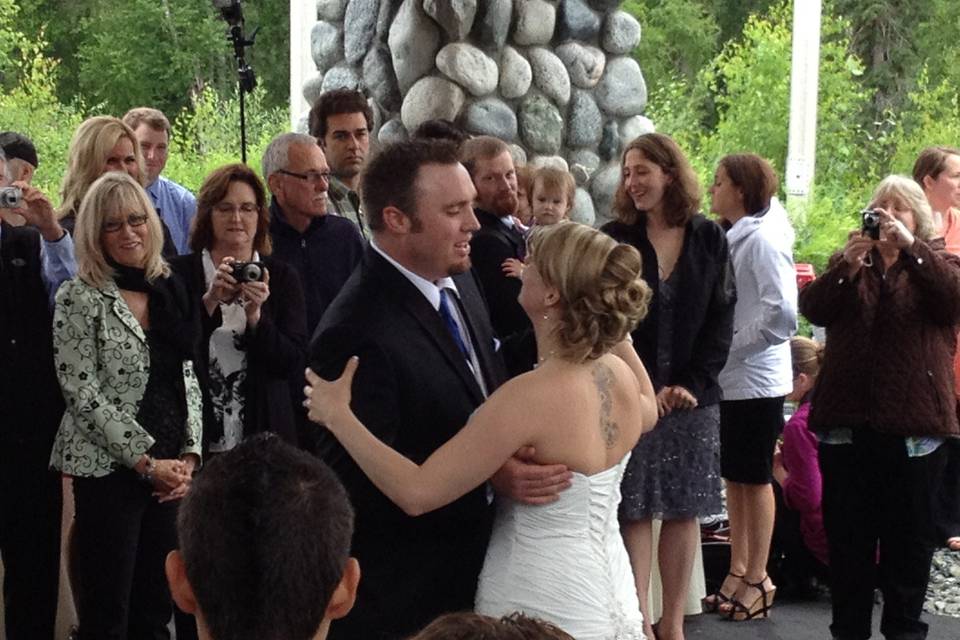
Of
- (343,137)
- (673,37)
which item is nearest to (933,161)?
(343,137)

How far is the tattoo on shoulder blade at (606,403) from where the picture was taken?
10.5ft

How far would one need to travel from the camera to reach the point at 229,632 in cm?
189

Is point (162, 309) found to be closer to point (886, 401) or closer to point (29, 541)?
point (29, 541)

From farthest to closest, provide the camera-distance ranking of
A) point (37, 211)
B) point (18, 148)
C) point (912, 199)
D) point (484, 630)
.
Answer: point (18, 148) < point (912, 199) < point (37, 211) < point (484, 630)

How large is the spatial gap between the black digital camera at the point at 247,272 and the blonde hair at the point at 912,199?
6.89 ft

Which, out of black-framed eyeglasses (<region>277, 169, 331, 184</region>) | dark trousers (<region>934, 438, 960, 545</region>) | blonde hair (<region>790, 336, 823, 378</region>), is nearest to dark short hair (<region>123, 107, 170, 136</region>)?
black-framed eyeglasses (<region>277, 169, 331, 184</region>)

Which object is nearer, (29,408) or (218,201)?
(29,408)

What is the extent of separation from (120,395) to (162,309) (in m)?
0.27

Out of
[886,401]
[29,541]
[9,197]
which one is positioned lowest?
[29,541]

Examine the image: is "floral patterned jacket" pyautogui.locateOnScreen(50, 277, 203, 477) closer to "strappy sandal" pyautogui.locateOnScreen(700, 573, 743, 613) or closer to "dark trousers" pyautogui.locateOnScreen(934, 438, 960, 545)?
"strappy sandal" pyautogui.locateOnScreen(700, 573, 743, 613)

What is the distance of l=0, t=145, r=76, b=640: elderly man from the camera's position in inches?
173

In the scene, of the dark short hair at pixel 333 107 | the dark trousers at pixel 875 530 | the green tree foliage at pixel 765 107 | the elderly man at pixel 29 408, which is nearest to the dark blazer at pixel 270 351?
the elderly man at pixel 29 408

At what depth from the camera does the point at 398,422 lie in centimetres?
306

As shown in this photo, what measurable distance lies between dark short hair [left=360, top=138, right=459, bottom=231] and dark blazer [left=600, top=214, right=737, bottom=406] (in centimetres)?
170
